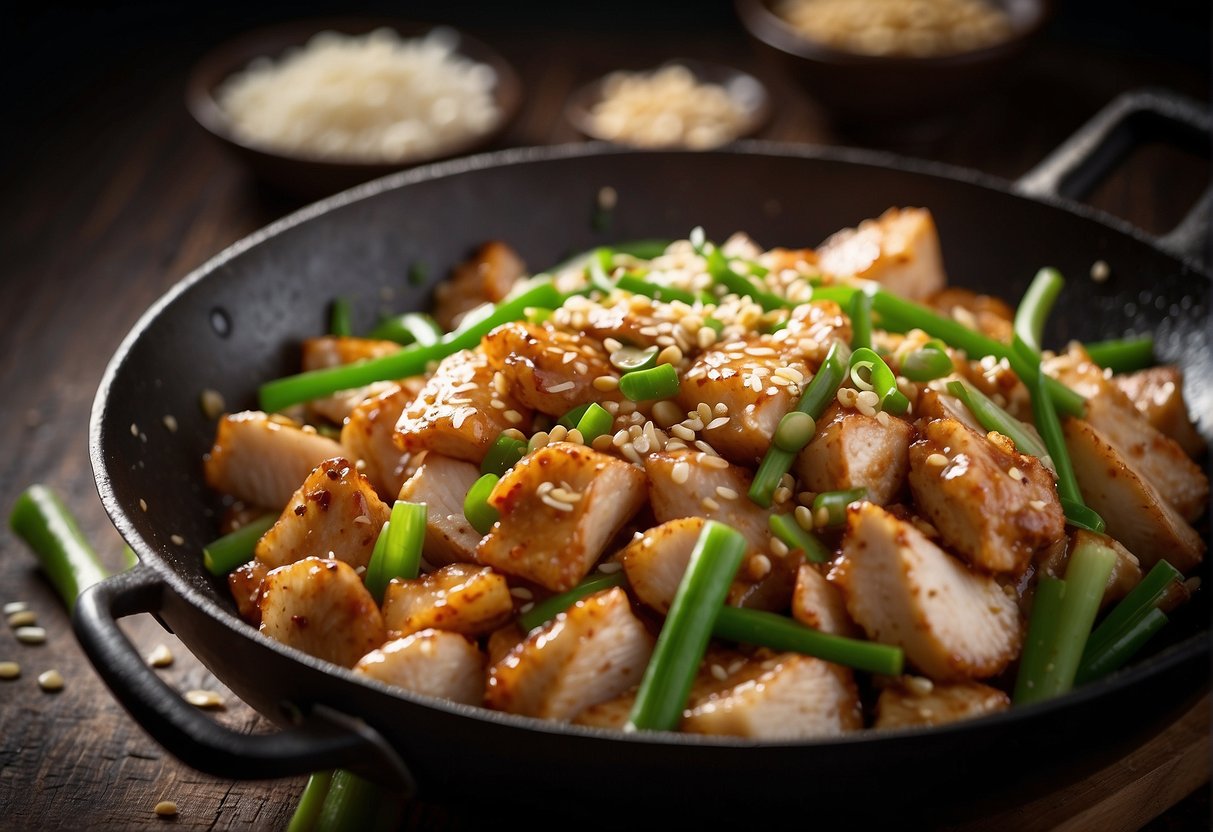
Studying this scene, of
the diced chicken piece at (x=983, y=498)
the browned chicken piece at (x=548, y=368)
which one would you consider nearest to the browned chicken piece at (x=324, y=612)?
the browned chicken piece at (x=548, y=368)

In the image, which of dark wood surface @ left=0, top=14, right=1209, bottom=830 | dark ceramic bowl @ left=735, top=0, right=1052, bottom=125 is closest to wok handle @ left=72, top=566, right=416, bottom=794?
dark wood surface @ left=0, top=14, right=1209, bottom=830

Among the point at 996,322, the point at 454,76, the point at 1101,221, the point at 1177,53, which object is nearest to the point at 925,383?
the point at 996,322

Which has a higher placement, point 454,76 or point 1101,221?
point 1101,221

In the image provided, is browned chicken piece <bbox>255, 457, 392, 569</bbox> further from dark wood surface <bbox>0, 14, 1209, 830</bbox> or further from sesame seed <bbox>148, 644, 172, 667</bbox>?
sesame seed <bbox>148, 644, 172, 667</bbox>

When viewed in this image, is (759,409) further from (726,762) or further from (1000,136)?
(1000,136)

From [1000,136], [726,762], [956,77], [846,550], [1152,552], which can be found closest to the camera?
[726,762]

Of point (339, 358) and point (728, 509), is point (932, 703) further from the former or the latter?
point (339, 358)

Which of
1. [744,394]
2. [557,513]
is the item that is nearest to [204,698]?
A: [557,513]
